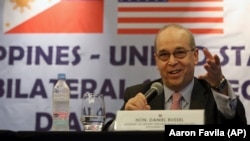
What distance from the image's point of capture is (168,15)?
328 centimetres

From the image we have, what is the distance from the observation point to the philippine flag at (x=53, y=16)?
3336 mm

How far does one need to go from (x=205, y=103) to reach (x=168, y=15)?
125cm

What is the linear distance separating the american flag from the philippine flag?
190 mm

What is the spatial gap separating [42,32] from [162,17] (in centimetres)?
88

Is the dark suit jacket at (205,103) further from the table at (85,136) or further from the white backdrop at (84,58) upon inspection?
the white backdrop at (84,58)

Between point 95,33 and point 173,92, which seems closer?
point 173,92

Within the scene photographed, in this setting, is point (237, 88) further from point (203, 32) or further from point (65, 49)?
point (65, 49)

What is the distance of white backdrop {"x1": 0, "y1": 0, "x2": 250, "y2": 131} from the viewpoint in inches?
127

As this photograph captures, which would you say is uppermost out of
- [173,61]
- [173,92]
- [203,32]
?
[203,32]

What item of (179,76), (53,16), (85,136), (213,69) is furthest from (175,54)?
(53,16)

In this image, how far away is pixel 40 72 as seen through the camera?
131 inches

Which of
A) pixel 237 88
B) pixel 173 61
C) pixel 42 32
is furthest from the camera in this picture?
pixel 42 32

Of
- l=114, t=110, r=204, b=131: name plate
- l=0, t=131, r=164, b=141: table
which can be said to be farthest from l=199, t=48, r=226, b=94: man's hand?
l=0, t=131, r=164, b=141: table

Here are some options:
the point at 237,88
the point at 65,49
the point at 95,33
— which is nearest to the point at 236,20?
the point at 237,88
